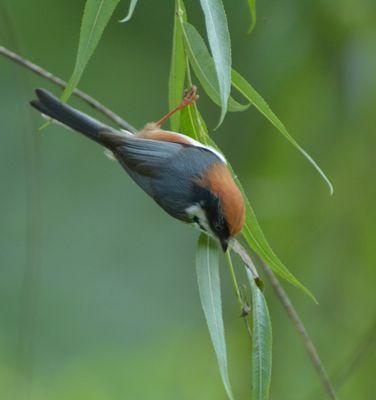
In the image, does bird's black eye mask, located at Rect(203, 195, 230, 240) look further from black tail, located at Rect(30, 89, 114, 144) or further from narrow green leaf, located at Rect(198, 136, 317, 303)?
black tail, located at Rect(30, 89, 114, 144)

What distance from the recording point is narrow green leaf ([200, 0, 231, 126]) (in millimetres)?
2373

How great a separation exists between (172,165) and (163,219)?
4.13 meters

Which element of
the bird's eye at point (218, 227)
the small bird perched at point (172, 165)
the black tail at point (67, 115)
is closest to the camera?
the bird's eye at point (218, 227)

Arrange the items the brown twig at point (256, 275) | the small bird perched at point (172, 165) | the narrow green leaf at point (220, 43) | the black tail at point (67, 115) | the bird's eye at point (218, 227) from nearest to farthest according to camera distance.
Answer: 1. the narrow green leaf at point (220, 43)
2. the brown twig at point (256, 275)
3. the bird's eye at point (218, 227)
4. the small bird perched at point (172, 165)
5. the black tail at point (67, 115)

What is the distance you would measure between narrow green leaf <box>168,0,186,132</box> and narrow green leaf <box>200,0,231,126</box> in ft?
0.58

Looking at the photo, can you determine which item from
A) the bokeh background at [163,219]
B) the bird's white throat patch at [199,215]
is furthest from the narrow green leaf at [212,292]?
the bokeh background at [163,219]

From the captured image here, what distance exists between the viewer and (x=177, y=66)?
112 inches

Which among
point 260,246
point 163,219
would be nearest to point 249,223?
point 260,246

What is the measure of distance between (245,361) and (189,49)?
8.53 ft

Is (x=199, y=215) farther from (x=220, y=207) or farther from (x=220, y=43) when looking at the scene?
(x=220, y=43)

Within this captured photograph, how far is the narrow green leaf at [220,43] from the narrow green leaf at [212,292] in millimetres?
503

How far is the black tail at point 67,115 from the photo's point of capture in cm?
326

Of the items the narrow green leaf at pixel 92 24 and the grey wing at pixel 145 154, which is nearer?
the narrow green leaf at pixel 92 24

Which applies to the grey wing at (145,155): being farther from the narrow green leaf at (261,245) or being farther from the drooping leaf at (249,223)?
the narrow green leaf at (261,245)
